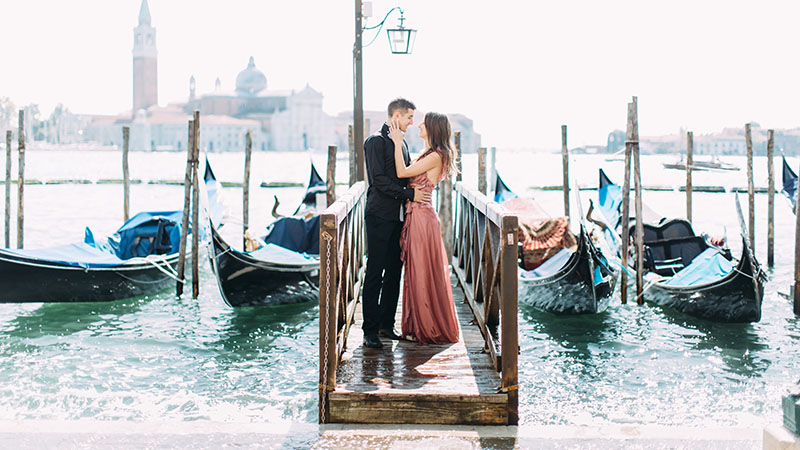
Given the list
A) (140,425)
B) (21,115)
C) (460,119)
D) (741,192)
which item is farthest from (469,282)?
(460,119)

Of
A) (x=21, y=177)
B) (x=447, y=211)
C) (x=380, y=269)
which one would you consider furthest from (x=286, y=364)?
(x=21, y=177)

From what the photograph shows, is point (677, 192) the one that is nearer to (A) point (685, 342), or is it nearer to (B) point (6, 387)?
(A) point (685, 342)

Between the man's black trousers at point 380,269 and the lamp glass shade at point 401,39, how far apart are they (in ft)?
10.2

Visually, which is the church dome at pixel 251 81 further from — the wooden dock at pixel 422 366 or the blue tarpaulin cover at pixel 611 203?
the wooden dock at pixel 422 366

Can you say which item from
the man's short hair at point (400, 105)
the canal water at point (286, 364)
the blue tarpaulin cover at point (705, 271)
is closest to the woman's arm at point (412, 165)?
the man's short hair at point (400, 105)

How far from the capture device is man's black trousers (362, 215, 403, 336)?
121 inches

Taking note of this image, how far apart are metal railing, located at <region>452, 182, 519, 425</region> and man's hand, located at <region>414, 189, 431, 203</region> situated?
232 millimetres

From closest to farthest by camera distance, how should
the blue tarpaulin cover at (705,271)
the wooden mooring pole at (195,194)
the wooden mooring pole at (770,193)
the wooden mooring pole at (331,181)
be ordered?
the blue tarpaulin cover at (705,271)
the wooden mooring pole at (195,194)
the wooden mooring pole at (331,181)
the wooden mooring pole at (770,193)

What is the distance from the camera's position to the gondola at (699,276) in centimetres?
551

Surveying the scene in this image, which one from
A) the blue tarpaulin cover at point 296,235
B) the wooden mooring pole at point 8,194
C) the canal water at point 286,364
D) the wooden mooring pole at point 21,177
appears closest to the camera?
the canal water at point 286,364

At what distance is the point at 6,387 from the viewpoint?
4047mm

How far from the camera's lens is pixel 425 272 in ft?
10.3

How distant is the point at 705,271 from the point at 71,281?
4.55 metres

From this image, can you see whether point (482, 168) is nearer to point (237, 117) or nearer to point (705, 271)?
point (705, 271)
